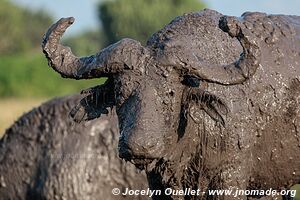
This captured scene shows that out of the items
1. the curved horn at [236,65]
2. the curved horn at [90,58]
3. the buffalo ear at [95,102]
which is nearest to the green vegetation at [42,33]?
the buffalo ear at [95,102]

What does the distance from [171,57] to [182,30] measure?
0.62 meters

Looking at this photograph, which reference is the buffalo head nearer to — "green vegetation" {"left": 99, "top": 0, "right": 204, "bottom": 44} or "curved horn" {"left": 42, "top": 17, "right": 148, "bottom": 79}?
"curved horn" {"left": 42, "top": 17, "right": 148, "bottom": 79}

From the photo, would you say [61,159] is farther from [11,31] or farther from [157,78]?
[11,31]

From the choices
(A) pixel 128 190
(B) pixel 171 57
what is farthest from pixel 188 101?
(A) pixel 128 190

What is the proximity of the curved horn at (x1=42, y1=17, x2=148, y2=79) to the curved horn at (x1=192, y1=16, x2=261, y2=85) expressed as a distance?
0.40 meters

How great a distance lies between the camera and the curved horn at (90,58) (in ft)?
18.6

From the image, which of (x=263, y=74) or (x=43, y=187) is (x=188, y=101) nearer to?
(x=263, y=74)

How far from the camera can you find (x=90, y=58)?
19.5 ft

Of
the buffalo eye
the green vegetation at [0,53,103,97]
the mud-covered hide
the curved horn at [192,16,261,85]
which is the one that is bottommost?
the green vegetation at [0,53,103,97]

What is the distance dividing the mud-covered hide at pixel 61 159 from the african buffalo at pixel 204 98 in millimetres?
2956

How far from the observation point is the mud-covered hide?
9.30 meters

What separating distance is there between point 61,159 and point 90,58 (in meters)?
3.67

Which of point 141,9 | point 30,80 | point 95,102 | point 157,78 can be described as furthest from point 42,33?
point 157,78

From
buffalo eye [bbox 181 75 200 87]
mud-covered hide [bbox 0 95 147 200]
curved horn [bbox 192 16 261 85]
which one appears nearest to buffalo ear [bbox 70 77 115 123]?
buffalo eye [bbox 181 75 200 87]
